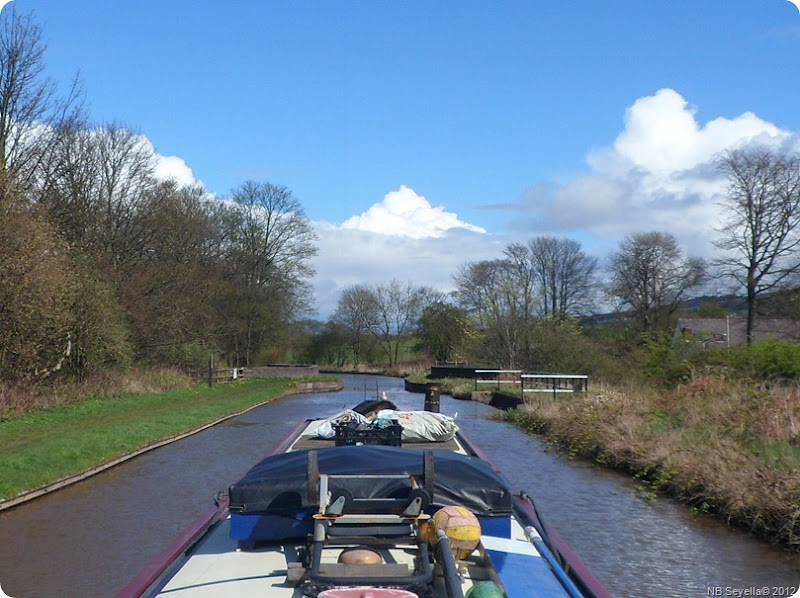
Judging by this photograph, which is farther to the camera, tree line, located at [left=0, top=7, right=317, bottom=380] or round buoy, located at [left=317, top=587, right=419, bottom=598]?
tree line, located at [left=0, top=7, right=317, bottom=380]

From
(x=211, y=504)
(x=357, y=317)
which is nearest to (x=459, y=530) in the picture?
(x=211, y=504)

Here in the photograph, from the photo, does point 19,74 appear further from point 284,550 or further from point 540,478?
point 284,550

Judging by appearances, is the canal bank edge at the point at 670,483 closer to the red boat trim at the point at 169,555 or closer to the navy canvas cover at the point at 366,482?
the navy canvas cover at the point at 366,482

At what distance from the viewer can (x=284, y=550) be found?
15.5 ft

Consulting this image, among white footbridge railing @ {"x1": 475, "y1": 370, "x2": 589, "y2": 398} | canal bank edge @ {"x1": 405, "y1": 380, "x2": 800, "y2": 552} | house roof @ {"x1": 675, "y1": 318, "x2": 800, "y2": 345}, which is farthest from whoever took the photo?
white footbridge railing @ {"x1": 475, "y1": 370, "x2": 589, "y2": 398}

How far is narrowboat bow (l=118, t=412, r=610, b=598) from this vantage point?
3.63 metres

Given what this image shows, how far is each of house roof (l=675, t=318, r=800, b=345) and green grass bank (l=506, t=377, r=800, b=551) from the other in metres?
5.74

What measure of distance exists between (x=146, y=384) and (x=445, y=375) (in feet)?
75.9

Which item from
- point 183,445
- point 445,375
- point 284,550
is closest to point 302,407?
point 183,445

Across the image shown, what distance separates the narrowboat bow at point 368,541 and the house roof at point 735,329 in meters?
20.2

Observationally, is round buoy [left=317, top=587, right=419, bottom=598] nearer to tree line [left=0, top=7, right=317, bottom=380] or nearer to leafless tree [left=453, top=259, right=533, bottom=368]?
tree line [left=0, top=7, right=317, bottom=380]

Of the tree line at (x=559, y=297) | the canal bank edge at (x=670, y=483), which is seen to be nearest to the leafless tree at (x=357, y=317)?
the tree line at (x=559, y=297)

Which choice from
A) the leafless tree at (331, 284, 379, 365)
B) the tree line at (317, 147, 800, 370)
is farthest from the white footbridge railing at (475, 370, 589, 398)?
the leafless tree at (331, 284, 379, 365)

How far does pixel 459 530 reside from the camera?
4.00m
